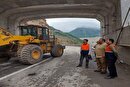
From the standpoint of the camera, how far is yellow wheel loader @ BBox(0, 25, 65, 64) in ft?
48.1

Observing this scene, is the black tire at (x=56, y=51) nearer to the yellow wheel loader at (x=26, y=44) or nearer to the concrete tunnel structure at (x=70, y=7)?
the yellow wheel loader at (x=26, y=44)

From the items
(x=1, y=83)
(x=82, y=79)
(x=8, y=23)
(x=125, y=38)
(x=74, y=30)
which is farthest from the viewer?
(x=74, y=30)

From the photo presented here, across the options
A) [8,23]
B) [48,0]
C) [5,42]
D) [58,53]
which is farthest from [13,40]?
[8,23]

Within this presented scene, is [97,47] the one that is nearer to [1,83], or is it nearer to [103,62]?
[103,62]

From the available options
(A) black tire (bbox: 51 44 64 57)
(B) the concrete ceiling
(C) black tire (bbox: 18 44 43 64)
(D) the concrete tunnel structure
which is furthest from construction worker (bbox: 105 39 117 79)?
(B) the concrete ceiling

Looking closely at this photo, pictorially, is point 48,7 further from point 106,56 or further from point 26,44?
point 106,56

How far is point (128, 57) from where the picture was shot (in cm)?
1346

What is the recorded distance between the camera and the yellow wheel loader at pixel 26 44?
14672 mm

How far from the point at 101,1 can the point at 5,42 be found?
10.5 meters

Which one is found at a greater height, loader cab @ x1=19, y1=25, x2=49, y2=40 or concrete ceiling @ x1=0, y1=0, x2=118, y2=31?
concrete ceiling @ x1=0, y1=0, x2=118, y2=31

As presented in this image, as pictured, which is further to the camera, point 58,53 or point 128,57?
point 58,53

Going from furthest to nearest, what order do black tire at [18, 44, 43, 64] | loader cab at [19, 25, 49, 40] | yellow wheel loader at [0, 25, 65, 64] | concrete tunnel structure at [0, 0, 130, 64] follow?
loader cab at [19, 25, 49, 40]
concrete tunnel structure at [0, 0, 130, 64]
yellow wheel loader at [0, 25, 65, 64]
black tire at [18, 44, 43, 64]

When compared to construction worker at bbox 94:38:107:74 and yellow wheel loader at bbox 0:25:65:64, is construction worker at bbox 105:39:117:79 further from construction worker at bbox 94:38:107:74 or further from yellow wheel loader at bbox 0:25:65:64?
yellow wheel loader at bbox 0:25:65:64

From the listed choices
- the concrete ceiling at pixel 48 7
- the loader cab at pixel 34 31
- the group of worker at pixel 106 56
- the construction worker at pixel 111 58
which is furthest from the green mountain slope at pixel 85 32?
the construction worker at pixel 111 58
